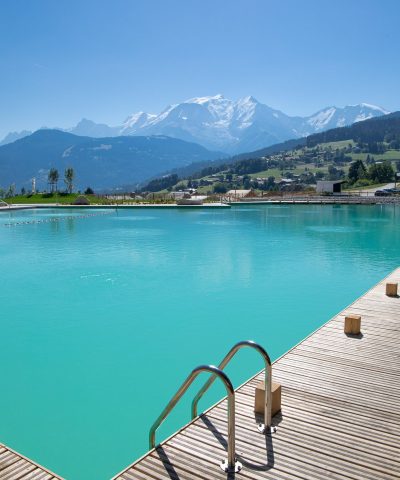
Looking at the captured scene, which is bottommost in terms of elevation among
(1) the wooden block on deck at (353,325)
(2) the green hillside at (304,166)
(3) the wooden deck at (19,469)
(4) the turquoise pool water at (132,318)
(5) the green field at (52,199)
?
(4) the turquoise pool water at (132,318)

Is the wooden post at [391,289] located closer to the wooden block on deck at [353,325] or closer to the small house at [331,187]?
the wooden block on deck at [353,325]

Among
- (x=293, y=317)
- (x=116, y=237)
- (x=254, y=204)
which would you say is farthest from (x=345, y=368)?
(x=254, y=204)

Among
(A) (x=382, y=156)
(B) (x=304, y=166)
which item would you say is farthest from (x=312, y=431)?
(A) (x=382, y=156)

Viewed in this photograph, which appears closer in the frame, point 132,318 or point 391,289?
point 391,289

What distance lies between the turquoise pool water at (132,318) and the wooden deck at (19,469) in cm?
146

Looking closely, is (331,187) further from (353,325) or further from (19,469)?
(19,469)

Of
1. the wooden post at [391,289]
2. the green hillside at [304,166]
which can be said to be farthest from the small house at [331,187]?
the wooden post at [391,289]

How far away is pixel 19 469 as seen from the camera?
4.04 metres

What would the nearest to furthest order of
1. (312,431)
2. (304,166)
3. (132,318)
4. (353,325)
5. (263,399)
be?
(312,431) < (263,399) < (353,325) < (132,318) < (304,166)

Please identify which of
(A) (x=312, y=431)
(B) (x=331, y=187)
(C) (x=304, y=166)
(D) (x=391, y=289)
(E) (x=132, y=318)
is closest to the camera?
(A) (x=312, y=431)

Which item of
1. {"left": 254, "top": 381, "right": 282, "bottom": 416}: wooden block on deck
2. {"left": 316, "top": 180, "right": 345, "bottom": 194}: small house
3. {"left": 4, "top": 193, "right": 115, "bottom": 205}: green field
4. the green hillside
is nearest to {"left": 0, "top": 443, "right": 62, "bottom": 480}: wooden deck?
{"left": 254, "top": 381, "right": 282, "bottom": 416}: wooden block on deck

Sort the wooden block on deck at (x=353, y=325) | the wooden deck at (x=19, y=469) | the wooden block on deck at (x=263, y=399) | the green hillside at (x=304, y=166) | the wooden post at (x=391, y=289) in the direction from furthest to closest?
the green hillside at (x=304, y=166) → the wooden post at (x=391, y=289) → the wooden block on deck at (x=353, y=325) → the wooden block on deck at (x=263, y=399) → the wooden deck at (x=19, y=469)

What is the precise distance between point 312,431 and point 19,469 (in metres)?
2.79

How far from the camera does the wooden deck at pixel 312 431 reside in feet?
13.2
